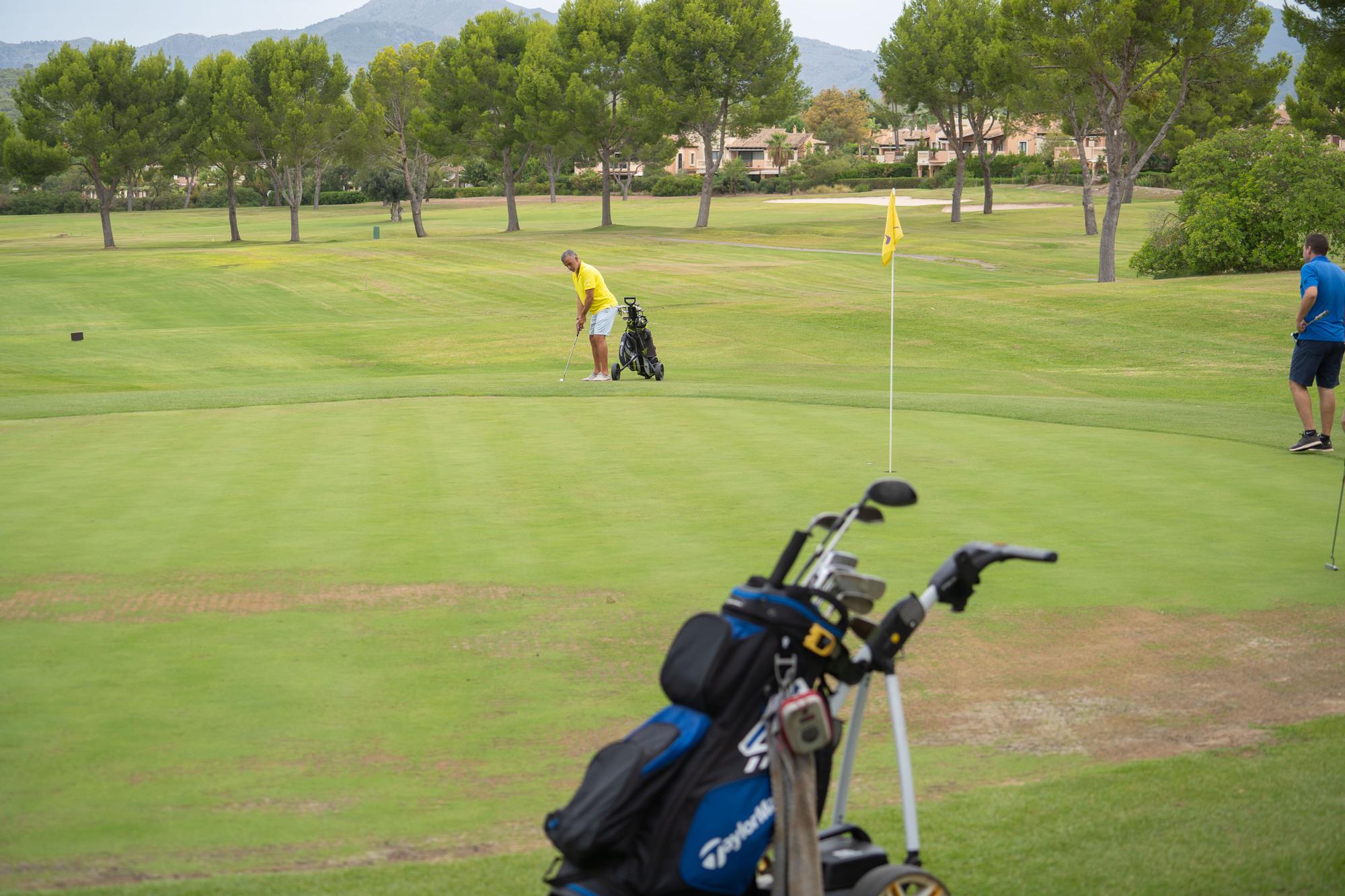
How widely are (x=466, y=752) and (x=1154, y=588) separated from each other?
422 centimetres

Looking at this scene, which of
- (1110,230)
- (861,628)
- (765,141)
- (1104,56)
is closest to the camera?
(861,628)

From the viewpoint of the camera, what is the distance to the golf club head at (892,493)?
3.51 metres

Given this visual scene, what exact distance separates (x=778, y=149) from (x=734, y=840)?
152 metres

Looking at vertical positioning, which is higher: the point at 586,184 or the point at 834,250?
the point at 586,184

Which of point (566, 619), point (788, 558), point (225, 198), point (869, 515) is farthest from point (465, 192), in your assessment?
point (788, 558)

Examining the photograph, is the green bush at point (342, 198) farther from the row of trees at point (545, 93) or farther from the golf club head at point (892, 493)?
the golf club head at point (892, 493)

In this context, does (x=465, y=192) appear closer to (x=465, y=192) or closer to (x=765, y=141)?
(x=465, y=192)

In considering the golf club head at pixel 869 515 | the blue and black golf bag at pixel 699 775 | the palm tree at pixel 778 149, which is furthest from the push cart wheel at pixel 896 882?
the palm tree at pixel 778 149

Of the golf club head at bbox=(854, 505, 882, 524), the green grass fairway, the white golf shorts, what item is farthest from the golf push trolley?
the white golf shorts

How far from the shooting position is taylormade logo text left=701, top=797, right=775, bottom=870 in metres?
3.15

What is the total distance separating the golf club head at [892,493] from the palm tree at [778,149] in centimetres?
14845

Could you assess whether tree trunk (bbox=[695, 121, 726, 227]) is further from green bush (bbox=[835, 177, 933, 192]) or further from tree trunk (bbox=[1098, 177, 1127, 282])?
green bush (bbox=[835, 177, 933, 192])

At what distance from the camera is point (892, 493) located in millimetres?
3533

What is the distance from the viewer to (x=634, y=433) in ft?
40.5
